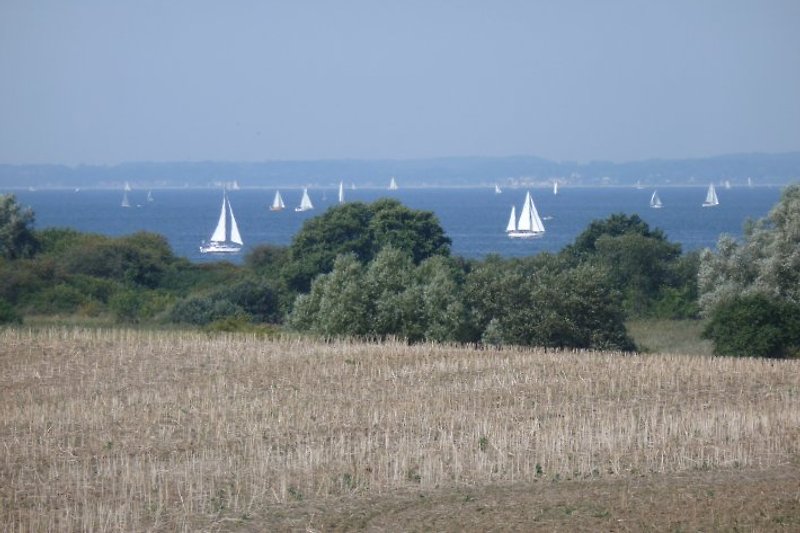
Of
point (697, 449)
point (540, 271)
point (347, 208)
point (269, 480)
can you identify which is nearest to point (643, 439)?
point (697, 449)

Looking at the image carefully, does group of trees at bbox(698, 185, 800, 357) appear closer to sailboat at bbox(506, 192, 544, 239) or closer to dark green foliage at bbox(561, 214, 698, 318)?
dark green foliage at bbox(561, 214, 698, 318)

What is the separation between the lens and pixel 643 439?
58.0ft

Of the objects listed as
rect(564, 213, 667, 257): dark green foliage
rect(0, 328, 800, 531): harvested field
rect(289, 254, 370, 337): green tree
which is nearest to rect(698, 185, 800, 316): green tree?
rect(289, 254, 370, 337): green tree

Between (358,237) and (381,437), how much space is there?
5110cm

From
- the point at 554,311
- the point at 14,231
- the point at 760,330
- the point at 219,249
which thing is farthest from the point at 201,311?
the point at 219,249

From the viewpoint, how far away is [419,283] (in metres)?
41.9

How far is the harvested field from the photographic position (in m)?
13.5

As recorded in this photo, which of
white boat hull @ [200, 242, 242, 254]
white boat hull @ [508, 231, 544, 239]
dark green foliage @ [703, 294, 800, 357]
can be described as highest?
dark green foliage @ [703, 294, 800, 357]

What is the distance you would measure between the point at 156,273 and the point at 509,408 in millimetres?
54488

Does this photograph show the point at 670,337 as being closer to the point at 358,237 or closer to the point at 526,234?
the point at 358,237

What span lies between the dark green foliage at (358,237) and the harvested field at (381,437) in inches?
1364

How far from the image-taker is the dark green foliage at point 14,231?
76.8m

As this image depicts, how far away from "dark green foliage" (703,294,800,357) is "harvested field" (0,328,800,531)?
7.48 metres

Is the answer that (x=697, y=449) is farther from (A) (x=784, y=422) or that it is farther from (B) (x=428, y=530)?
(B) (x=428, y=530)
